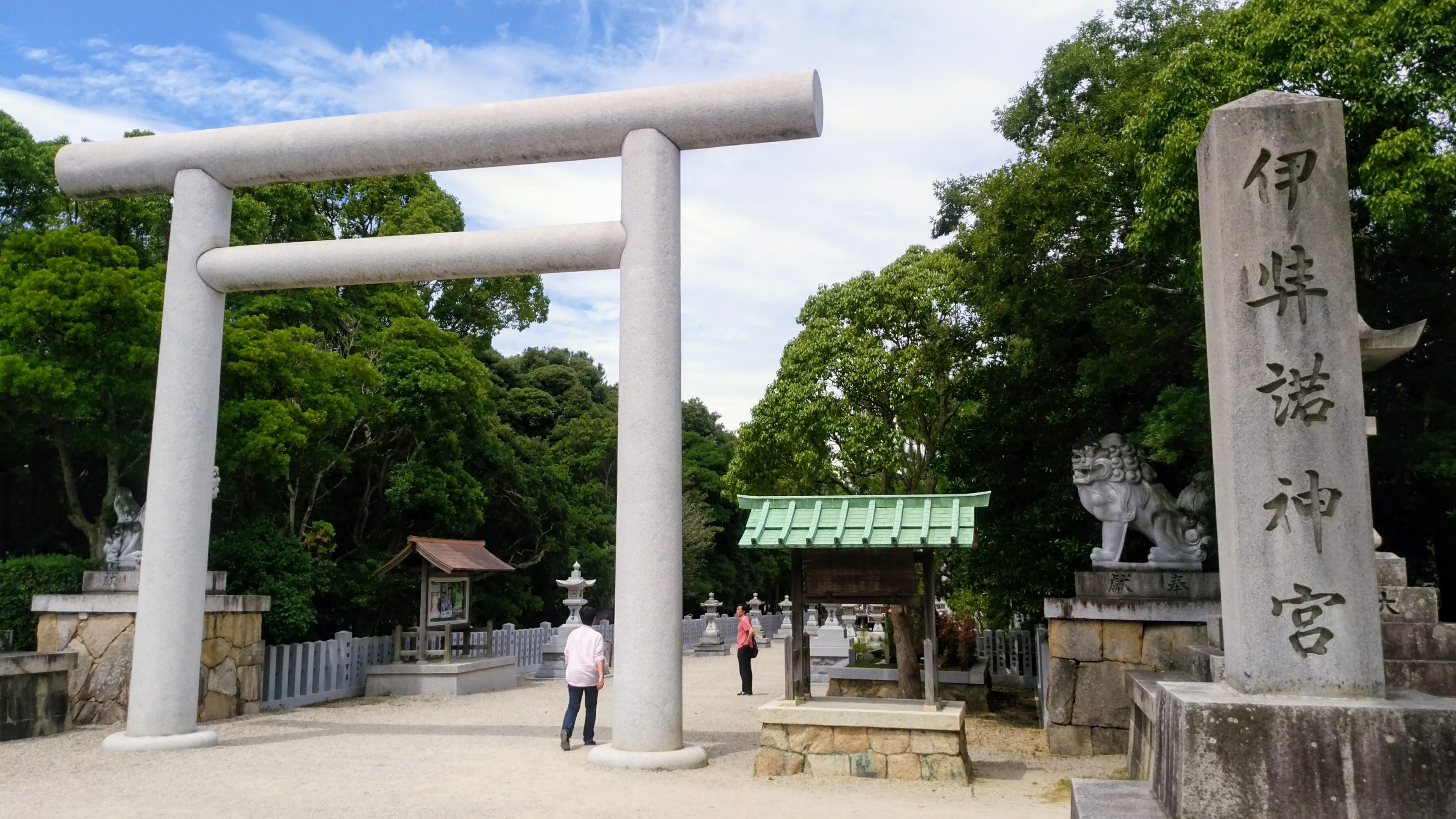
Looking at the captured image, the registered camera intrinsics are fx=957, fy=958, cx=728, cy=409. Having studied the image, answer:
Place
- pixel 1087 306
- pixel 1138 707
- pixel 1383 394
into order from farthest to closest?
pixel 1087 306 → pixel 1383 394 → pixel 1138 707

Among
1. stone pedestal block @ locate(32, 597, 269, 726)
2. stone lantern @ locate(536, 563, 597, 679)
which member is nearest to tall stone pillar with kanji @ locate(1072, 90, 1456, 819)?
stone pedestal block @ locate(32, 597, 269, 726)

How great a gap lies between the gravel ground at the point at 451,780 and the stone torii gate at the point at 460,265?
60 cm

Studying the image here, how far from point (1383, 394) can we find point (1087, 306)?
322 cm

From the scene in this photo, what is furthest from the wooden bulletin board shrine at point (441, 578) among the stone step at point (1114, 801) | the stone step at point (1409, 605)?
the stone step at point (1409, 605)

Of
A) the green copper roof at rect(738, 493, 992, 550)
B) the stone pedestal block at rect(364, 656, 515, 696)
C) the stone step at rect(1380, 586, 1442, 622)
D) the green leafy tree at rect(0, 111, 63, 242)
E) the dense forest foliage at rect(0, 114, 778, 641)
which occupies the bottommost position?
the stone pedestal block at rect(364, 656, 515, 696)

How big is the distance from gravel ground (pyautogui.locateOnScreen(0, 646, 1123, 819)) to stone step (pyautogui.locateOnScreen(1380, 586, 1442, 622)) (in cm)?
263

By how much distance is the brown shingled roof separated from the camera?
46.6 feet

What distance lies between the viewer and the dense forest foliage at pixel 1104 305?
8086 mm

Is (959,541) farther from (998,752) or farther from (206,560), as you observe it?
(206,560)

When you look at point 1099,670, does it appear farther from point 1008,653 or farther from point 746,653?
point 746,653

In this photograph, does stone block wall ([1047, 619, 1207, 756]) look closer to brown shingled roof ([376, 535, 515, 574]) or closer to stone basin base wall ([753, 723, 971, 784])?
stone basin base wall ([753, 723, 971, 784])

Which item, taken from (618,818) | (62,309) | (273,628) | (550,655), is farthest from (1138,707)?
(550,655)

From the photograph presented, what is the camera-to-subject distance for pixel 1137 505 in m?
10.0

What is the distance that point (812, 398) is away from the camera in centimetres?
1526
